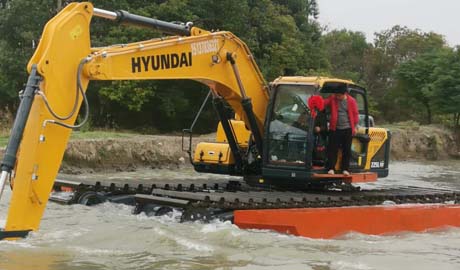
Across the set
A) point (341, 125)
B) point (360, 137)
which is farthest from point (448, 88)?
point (341, 125)

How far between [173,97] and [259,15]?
7.32 m

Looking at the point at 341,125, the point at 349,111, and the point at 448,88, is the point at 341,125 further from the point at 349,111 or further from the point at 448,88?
the point at 448,88

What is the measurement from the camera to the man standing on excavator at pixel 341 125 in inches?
416

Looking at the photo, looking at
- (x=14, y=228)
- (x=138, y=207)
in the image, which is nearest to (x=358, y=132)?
(x=138, y=207)

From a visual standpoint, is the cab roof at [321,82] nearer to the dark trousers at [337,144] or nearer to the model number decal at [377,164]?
the dark trousers at [337,144]

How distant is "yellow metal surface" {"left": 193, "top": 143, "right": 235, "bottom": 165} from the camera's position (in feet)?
37.9

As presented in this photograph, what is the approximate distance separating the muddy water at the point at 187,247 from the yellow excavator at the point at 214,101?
2.78 feet

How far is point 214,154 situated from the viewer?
1173cm

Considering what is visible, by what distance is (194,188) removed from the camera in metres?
11.3

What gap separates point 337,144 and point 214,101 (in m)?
2.19

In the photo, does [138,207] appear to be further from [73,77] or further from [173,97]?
[173,97]

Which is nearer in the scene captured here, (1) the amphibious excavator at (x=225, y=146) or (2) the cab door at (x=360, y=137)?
(1) the amphibious excavator at (x=225, y=146)

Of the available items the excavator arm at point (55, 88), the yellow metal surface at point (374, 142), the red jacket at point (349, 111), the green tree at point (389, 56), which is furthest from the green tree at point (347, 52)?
the excavator arm at point (55, 88)

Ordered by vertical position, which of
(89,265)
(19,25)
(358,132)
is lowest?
(89,265)
